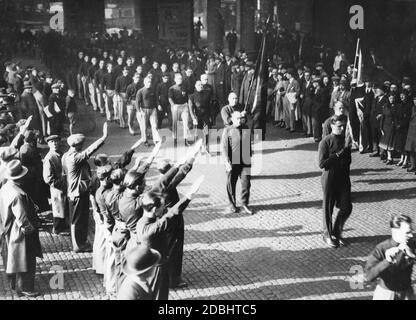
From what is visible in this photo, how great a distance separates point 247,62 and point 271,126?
8.64ft

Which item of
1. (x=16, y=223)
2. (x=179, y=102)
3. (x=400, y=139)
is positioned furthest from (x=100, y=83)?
(x=16, y=223)

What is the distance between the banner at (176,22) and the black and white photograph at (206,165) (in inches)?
2.3

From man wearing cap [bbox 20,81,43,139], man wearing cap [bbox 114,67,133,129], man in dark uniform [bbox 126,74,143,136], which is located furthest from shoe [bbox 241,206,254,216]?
man wearing cap [bbox 114,67,133,129]

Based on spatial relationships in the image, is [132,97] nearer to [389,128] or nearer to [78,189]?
[389,128]

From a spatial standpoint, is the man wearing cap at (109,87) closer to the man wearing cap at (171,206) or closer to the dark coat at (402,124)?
the dark coat at (402,124)

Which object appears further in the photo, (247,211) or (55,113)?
(55,113)

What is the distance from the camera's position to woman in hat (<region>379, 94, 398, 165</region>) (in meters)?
13.1

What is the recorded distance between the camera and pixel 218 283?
305 inches

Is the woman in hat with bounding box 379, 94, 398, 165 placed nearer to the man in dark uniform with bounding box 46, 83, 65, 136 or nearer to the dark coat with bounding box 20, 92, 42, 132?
the man in dark uniform with bounding box 46, 83, 65, 136

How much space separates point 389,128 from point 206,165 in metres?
4.10

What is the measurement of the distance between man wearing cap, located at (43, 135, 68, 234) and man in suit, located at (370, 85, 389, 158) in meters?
7.59

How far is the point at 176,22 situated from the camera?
81.2ft

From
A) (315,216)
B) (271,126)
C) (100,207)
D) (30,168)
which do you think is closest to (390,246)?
(100,207)

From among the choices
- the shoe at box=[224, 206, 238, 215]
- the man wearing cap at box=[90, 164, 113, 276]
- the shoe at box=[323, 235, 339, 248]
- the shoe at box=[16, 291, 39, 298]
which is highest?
the man wearing cap at box=[90, 164, 113, 276]
